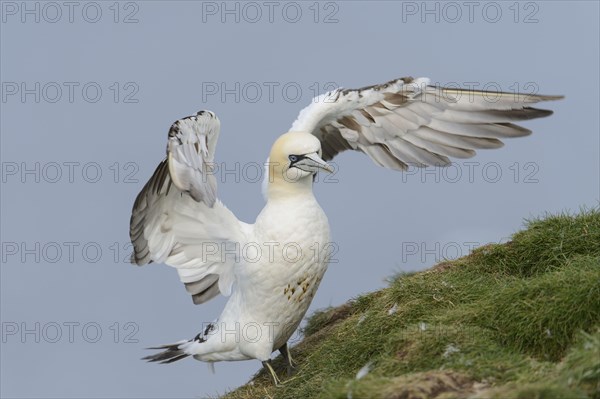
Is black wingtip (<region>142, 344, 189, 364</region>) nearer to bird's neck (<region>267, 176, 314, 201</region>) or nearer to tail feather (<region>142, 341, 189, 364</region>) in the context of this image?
tail feather (<region>142, 341, 189, 364</region>)

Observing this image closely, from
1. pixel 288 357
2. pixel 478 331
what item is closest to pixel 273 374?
pixel 288 357

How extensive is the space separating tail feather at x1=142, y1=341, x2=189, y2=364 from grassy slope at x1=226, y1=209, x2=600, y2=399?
70 centimetres

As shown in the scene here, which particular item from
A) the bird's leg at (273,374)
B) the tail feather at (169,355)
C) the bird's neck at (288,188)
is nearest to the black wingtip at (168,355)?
the tail feather at (169,355)

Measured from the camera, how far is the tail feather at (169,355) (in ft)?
37.7

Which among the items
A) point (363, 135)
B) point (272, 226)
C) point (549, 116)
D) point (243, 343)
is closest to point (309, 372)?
point (243, 343)

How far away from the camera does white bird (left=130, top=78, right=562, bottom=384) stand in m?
10.3

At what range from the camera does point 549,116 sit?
1078 centimetres

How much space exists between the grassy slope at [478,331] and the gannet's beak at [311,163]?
63.3 inches

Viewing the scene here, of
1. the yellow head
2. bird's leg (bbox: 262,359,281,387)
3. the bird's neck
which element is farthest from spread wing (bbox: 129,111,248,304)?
bird's leg (bbox: 262,359,281,387)

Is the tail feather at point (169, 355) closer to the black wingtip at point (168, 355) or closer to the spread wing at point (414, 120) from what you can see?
the black wingtip at point (168, 355)

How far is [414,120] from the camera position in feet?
37.3

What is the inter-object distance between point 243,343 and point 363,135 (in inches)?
101

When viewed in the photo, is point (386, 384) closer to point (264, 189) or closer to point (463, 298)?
point (463, 298)

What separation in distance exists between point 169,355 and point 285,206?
2299mm
